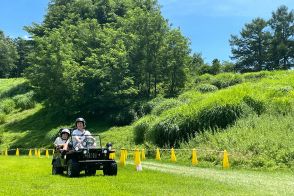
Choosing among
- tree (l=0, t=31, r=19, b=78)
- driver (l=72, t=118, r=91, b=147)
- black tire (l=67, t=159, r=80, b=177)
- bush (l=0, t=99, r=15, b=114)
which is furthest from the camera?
tree (l=0, t=31, r=19, b=78)

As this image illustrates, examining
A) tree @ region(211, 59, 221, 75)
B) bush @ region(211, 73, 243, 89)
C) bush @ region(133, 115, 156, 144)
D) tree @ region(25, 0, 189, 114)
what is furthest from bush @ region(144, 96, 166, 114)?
tree @ region(211, 59, 221, 75)

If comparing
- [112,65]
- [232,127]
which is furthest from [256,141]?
[112,65]

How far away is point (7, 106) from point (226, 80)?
35.3m

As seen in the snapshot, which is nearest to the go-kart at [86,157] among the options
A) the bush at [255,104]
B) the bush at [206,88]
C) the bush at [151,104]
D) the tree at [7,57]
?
the bush at [255,104]

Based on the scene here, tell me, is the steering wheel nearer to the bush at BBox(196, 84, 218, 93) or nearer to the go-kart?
the go-kart

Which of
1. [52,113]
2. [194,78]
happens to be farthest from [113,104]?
[52,113]

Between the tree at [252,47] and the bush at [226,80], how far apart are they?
22011 mm

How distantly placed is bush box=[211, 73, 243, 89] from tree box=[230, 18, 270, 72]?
22.0m

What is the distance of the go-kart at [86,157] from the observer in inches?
637

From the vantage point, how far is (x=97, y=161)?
16188 millimetres

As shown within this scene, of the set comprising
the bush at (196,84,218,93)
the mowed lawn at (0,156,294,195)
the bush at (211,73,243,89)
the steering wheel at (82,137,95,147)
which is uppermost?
the bush at (211,73,243,89)

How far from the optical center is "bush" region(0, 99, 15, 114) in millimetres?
67512

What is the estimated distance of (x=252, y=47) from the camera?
235ft

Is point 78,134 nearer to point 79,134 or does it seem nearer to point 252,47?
point 79,134
